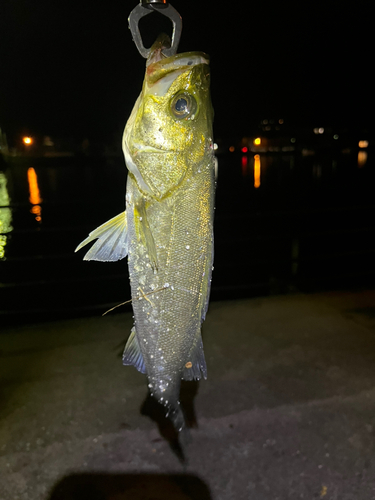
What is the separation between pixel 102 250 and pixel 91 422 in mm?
1404

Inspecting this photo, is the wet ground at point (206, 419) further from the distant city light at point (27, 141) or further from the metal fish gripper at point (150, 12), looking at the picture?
the distant city light at point (27, 141)

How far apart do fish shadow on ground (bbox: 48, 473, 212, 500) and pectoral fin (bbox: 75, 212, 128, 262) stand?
132 centimetres

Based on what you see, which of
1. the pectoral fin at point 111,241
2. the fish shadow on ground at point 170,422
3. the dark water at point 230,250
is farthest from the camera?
the dark water at point 230,250

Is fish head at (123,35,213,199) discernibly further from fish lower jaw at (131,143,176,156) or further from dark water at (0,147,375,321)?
dark water at (0,147,375,321)

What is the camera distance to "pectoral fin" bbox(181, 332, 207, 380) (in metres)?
1.58

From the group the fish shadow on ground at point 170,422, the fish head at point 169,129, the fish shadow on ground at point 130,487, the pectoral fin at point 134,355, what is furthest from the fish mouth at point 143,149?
the fish shadow on ground at point 130,487

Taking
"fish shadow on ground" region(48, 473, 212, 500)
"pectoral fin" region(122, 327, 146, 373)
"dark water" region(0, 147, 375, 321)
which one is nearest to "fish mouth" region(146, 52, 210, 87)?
"pectoral fin" region(122, 327, 146, 373)

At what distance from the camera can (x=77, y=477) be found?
6.31 ft

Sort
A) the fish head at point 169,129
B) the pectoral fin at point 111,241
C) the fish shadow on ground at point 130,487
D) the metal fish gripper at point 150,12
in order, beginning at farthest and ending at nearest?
the fish shadow on ground at point 130,487 < the pectoral fin at point 111,241 < the fish head at point 169,129 < the metal fish gripper at point 150,12

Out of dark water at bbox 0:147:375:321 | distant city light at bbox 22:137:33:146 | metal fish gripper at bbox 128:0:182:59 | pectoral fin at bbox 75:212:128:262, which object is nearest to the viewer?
metal fish gripper at bbox 128:0:182:59

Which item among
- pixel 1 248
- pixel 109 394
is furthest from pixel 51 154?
pixel 109 394

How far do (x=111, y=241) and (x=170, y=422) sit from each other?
1455 millimetres

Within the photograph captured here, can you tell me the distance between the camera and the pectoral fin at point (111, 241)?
151 centimetres

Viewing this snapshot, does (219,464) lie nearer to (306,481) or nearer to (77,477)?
(306,481)
